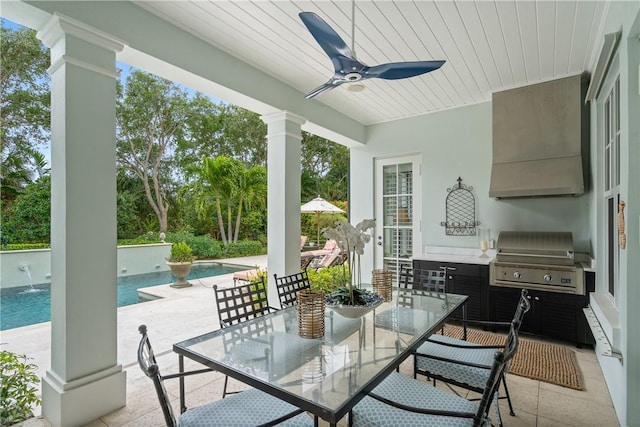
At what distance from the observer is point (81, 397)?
201cm

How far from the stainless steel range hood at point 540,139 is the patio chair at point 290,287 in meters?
2.51

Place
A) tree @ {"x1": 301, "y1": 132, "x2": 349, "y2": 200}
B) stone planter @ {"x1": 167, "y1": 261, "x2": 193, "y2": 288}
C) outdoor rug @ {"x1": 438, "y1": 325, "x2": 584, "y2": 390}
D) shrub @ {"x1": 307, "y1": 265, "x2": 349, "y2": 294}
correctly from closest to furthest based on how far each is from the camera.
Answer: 1. outdoor rug @ {"x1": 438, "y1": 325, "x2": 584, "y2": 390}
2. shrub @ {"x1": 307, "y1": 265, "x2": 349, "y2": 294}
3. stone planter @ {"x1": 167, "y1": 261, "x2": 193, "y2": 288}
4. tree @ {"x1": 301, "y1": 132, "x2": 349, "y2": 200}

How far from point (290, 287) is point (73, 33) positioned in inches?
88.5

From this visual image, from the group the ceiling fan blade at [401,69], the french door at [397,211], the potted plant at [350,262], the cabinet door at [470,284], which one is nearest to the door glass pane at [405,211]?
the french door at [397,211]

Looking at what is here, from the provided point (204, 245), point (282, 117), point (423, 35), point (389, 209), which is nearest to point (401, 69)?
point (423, 35)

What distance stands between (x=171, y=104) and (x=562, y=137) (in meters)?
12.2

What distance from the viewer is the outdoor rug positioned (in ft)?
8.54

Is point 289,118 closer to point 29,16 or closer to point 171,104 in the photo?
point 29,16

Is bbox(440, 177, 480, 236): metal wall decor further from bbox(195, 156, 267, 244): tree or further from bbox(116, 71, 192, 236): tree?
bbox(116, 71, 192, 236): tree

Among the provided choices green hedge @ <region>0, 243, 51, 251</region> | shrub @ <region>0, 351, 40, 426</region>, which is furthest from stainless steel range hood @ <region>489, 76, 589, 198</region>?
green hedge @ <region>0, 243, 51, 251</region>

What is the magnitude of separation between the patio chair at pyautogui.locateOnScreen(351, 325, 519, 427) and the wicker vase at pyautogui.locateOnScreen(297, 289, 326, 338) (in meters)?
0.40

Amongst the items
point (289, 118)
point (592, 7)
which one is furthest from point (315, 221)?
point (592, 7)

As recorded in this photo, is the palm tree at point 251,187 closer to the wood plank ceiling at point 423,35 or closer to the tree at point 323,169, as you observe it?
the tree at point 323,169

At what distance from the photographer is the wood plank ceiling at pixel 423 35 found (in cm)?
235
